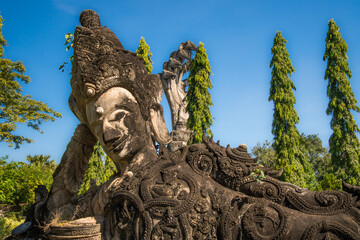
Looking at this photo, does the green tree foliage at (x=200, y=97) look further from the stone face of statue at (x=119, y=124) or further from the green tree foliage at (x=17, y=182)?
the stone face of statue at (x=119, y=124)

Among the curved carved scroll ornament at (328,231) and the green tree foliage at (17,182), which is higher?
the green tree foliage at (17,182)

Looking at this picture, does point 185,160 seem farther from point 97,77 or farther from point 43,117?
point 43,117

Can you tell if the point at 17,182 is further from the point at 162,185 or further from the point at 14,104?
the point at 162,185

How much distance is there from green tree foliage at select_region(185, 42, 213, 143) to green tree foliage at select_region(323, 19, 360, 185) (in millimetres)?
5685

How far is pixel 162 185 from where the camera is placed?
9.52ft

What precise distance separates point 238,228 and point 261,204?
1.01 ft

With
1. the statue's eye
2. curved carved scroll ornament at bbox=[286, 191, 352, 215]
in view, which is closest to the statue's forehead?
the statue's eye

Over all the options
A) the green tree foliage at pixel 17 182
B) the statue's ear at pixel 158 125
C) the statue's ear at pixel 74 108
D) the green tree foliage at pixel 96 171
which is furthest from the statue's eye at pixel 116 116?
the green tree foliage at pixel 17 182

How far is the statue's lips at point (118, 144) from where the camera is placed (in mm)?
3246

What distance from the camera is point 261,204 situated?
2.66 metres

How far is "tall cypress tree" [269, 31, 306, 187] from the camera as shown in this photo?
13070 millimetres

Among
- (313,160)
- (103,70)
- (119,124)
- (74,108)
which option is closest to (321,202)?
(119,124)

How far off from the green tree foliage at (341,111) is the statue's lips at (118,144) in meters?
12.2

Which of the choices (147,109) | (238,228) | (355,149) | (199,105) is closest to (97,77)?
(147,109)
